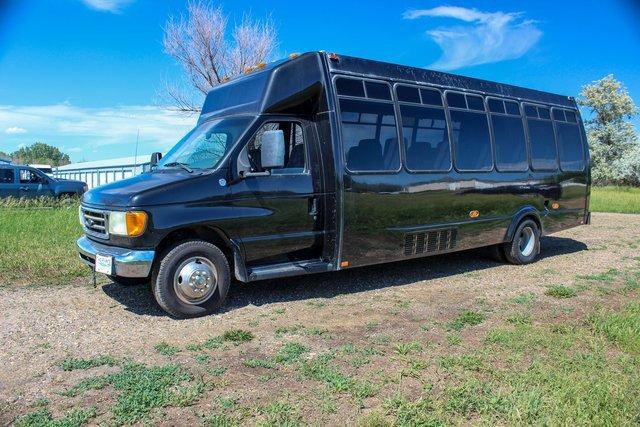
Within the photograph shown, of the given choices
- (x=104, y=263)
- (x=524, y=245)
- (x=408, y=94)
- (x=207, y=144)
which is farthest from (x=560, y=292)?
(x=104, y=263)

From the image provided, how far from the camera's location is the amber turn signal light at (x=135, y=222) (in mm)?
5422

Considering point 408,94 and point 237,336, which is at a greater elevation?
point 408,94

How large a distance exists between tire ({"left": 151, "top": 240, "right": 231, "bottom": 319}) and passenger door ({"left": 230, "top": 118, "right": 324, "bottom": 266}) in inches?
14.5

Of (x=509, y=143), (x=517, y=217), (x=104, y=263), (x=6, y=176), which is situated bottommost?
(x=104, y=263)

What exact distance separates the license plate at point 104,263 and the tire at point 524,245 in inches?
258

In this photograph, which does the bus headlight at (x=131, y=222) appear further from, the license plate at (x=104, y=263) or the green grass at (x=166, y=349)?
the green grass at (x=166, y=349)

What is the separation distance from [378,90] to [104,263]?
406 centimetres

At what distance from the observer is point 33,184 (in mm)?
19469

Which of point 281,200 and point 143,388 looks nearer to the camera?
point 143,388

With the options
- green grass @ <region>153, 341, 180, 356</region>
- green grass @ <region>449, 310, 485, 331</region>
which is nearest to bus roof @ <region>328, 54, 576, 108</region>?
green grass @ <region>449, 310, 485, 331</region>

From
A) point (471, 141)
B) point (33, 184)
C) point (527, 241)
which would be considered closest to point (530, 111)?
point (471, 141)

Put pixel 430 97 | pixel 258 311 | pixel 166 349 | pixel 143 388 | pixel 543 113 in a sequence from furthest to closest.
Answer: pixel 543 113
pixel 430 97
pixel 258 311
pixel 166 349
pixel 143 388

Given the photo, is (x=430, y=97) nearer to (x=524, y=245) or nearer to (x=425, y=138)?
(x=425, y=138)

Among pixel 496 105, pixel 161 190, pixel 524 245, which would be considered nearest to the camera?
pixel 161 190
